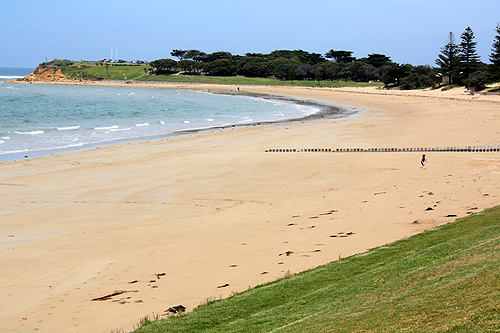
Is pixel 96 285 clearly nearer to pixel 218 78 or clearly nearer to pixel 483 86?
pixel 483 86

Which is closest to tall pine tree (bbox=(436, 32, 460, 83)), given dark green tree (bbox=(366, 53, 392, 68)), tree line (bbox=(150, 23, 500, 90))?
tree line (bbox=(150, 23, 500, 90))

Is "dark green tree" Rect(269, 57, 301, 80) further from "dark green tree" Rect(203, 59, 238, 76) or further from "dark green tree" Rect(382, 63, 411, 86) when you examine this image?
"dark green tree" Rect(382, 63, 411, 86)

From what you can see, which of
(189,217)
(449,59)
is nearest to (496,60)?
(449,59)

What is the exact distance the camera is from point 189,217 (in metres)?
18.0

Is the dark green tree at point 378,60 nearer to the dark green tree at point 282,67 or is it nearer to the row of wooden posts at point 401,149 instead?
the dark green tree at point 282,67

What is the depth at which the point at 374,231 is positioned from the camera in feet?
50.6

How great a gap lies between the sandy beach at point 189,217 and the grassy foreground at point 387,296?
4.03ft

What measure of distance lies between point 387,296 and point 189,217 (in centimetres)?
1042

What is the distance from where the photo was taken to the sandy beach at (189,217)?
11.6 m

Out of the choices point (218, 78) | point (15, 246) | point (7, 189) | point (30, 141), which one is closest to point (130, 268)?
point (15, 246)

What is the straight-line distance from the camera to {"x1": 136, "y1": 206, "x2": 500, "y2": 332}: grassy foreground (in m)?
6.82

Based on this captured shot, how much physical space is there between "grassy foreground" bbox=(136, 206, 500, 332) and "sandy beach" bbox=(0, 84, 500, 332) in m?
1.23

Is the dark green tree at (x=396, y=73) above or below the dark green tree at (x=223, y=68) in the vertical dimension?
below

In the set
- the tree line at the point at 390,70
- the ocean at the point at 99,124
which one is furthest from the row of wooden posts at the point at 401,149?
the tree line at the point at 390,70
